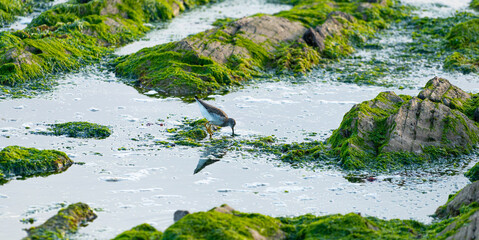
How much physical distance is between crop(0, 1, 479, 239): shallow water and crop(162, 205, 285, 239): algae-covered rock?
100 cm

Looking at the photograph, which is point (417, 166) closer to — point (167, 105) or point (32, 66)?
point (167, 105)

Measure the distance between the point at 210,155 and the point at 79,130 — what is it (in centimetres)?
249

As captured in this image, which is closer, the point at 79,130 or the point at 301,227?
the point at 301,227

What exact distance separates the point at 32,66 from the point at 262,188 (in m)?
7.28

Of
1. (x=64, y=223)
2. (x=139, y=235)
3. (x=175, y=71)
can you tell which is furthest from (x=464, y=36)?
(x=64, y=223)

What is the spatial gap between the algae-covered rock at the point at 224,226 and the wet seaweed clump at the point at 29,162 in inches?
137

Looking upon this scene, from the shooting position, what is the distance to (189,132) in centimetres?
1178

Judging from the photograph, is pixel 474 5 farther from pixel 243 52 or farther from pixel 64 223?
pixel 64 223

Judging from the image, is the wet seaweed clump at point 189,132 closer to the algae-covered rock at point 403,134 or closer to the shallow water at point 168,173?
the shallow water at point 168,173

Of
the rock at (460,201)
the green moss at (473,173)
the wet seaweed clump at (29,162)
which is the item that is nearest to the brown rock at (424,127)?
the green moss at (473,173)

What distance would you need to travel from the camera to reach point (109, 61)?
1581 centimetres

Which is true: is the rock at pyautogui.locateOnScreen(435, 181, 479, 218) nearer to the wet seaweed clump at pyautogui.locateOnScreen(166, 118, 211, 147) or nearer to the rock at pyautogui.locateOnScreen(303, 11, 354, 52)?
the wet seaweed clump at pyautogui.locateOnScreen(166, 118, 211, 147)

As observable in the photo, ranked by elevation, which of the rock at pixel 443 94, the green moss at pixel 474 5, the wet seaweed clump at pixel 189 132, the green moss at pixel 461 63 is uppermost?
the green moss at pixel 474 5

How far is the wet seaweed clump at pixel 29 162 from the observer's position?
970cm
